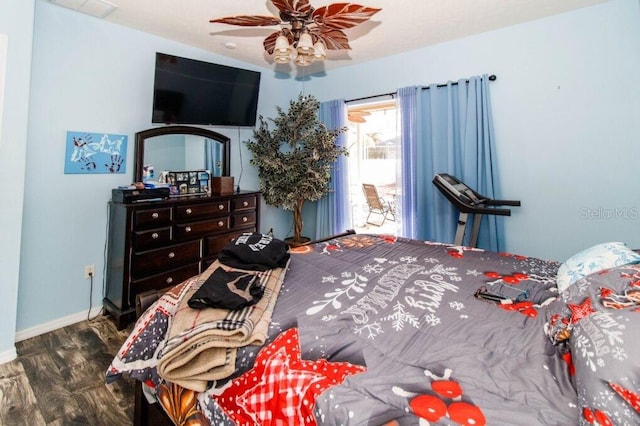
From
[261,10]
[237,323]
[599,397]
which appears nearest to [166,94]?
[261,10]

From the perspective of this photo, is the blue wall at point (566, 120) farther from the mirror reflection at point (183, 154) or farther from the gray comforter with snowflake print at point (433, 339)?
the mirror reflection at point (183, 154)

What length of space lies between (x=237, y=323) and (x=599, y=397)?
98cm

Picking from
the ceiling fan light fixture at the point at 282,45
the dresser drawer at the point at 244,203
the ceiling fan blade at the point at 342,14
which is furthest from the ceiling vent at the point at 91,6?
the dresser drawer at the point at 244,203

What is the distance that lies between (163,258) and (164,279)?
0.19 meters

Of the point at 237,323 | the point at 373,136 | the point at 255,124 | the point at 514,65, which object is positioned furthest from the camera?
the point at 373,136

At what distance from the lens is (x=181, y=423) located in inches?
42.5

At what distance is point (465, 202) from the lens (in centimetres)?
266

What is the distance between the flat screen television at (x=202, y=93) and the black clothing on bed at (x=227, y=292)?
223 centimetres

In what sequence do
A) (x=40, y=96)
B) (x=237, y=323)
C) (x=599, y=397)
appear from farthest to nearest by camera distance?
(x=40, y=96), (x=237, y=323), (x=599, y=397)

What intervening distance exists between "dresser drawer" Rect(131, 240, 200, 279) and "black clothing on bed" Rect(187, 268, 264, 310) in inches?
57.8

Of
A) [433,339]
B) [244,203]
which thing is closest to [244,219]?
[244,203]

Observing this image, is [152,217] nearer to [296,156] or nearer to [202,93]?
[202,93]

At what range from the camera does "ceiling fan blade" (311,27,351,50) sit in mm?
2128

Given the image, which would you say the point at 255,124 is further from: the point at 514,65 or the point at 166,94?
the point at 514,65
